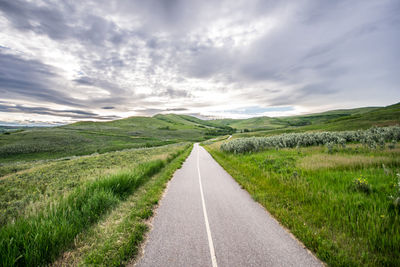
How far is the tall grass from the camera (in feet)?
9.61

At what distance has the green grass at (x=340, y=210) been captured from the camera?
3102 millimetres

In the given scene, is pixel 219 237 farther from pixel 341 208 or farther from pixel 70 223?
pixel 70 223

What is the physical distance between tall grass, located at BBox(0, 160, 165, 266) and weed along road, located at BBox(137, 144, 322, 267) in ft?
6.23

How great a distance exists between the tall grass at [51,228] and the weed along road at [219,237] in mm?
1898

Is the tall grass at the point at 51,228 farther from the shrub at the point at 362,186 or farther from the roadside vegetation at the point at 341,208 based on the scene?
the shrub at the point at 362,186

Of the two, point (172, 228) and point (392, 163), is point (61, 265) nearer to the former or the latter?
point (172, 228)

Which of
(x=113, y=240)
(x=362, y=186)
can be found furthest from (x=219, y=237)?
(x=362, y=186)

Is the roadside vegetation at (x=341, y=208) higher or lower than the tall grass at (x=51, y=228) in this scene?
lower

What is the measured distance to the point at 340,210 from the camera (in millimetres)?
4395

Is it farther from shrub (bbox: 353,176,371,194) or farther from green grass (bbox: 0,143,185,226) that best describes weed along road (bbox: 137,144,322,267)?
green grass (bbox: 0,143,185,226)

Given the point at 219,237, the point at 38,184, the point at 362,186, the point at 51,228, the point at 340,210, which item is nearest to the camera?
the point at 51,228

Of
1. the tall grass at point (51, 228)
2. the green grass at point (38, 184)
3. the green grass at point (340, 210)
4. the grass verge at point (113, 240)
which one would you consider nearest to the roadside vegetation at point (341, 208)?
the green grass at point (340, 210)

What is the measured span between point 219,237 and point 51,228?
4166 mm

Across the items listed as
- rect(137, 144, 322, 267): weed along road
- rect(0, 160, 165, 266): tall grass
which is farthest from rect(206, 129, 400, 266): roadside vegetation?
rect(0, 160, 165, 266): tall grass
